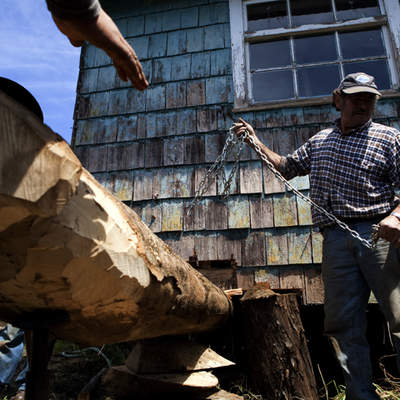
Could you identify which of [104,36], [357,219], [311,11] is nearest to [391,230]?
[357,219]

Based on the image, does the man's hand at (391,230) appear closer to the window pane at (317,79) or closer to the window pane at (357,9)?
the window pane at (317,79)

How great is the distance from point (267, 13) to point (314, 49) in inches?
28.7

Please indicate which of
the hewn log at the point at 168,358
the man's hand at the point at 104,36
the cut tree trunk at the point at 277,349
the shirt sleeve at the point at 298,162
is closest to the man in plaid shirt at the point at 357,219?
the shirt sleeve at the point at 298,162

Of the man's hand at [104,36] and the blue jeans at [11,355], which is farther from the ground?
the man's hand at [104,36]

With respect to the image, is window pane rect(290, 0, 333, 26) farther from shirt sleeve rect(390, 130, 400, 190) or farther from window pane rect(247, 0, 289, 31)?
shirt sleeve rect(390, 130, 400, 190)

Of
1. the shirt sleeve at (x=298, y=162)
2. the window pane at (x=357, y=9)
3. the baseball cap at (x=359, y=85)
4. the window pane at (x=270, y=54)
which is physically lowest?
the shirt sleeve at (x=298, y=162)

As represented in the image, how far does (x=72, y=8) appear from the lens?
90 centimetres

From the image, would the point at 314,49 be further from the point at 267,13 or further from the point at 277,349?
the point at 277,349

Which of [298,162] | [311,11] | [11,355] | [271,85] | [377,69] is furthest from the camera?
[311,11]

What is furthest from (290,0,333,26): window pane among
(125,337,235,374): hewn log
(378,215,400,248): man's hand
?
(125,337,235,374): hewn log

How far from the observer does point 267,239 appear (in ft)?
12.0

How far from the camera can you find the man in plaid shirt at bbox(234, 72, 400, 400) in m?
2.07

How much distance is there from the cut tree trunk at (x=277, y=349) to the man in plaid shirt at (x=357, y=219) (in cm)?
32

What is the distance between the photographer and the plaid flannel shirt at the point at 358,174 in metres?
2.24
